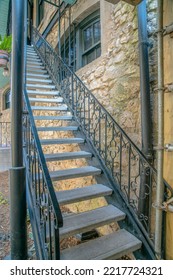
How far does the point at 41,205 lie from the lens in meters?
1.65

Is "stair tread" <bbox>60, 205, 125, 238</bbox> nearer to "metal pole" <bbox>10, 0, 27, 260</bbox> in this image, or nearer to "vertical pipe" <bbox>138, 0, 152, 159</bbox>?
"metal pole" <bbox>10, 0, 27, 260</bbox>

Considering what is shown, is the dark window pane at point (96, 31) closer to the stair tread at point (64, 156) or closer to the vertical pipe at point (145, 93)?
the vertical pipe at point (145, 93)

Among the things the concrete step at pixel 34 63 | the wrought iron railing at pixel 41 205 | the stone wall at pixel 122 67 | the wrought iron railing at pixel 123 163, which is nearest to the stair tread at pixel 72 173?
the wrought iron railing at pixel 123 163

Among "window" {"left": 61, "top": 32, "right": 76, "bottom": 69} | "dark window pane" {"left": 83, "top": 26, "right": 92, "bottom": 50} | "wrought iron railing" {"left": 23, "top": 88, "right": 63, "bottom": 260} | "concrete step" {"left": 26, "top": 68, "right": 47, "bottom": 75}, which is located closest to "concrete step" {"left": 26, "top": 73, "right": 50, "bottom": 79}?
"concrete step" {"left": 26, "top": 68, "right": 47, "bottom": 75}

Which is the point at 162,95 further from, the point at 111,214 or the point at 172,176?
the point at 111,214

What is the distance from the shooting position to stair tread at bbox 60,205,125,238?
178 cm

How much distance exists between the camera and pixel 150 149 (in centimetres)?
211

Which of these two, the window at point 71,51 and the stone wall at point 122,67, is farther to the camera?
the window at point 71,51

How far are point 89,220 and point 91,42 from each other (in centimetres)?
347

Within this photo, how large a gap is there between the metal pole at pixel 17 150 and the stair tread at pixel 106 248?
1.34ft

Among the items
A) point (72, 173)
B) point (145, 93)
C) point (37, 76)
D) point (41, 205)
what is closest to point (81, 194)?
point (72, 173)

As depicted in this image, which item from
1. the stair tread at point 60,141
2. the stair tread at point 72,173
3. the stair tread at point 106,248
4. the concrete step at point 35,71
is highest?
the concrete step at point 35,71

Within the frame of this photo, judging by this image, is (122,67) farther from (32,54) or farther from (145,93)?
(32,54)

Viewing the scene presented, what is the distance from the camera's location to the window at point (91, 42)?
3.74 metres
